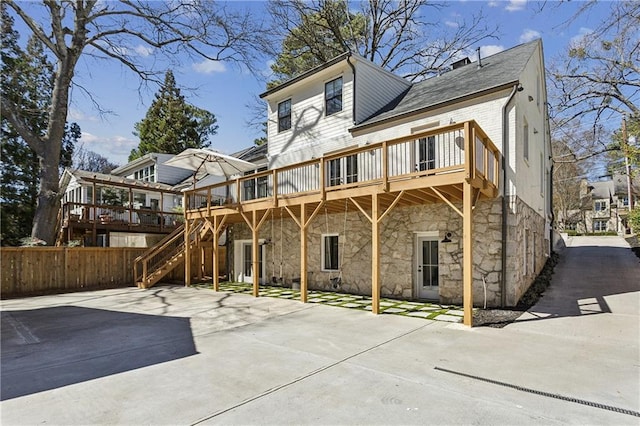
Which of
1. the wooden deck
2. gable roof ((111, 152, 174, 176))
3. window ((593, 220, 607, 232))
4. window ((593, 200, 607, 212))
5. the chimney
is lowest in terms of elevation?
window ((593, 220, 607, 232))

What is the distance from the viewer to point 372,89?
12.1m

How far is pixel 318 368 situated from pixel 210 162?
10320mm

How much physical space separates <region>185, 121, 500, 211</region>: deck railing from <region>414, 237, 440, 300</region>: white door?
2.00 metres

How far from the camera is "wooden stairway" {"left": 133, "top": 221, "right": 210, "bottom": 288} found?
1327cm

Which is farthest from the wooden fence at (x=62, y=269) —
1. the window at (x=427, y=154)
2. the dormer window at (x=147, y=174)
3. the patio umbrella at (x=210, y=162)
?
the window at (x=427, y=154)

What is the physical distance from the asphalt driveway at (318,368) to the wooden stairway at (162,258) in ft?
16.7

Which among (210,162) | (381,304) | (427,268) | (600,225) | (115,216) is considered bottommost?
(381,304)

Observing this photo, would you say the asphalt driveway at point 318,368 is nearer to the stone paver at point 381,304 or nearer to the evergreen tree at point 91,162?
the stone paver at point 381,304

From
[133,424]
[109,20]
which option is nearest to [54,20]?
[109,20]

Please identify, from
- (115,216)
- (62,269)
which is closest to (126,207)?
(115,216)

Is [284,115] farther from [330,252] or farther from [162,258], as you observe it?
[162,258]

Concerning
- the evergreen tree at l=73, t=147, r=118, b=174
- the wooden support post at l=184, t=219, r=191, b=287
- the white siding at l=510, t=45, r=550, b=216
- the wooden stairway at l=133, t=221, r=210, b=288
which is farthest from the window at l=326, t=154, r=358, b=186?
the evergreen tree at l=73, t=147, r=118, b=174

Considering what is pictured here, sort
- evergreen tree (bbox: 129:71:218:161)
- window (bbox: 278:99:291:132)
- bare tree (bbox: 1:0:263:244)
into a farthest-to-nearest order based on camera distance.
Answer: evergreen tree (bbox: 129:71:218:161) < bare tree (bbox: 1:0:263:244) < window (bbox: 278:99:291:132)

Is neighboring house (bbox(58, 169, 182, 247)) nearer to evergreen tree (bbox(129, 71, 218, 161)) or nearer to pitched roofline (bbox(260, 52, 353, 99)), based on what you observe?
pitched roofline (bbox(260, 52, 353, 99))
